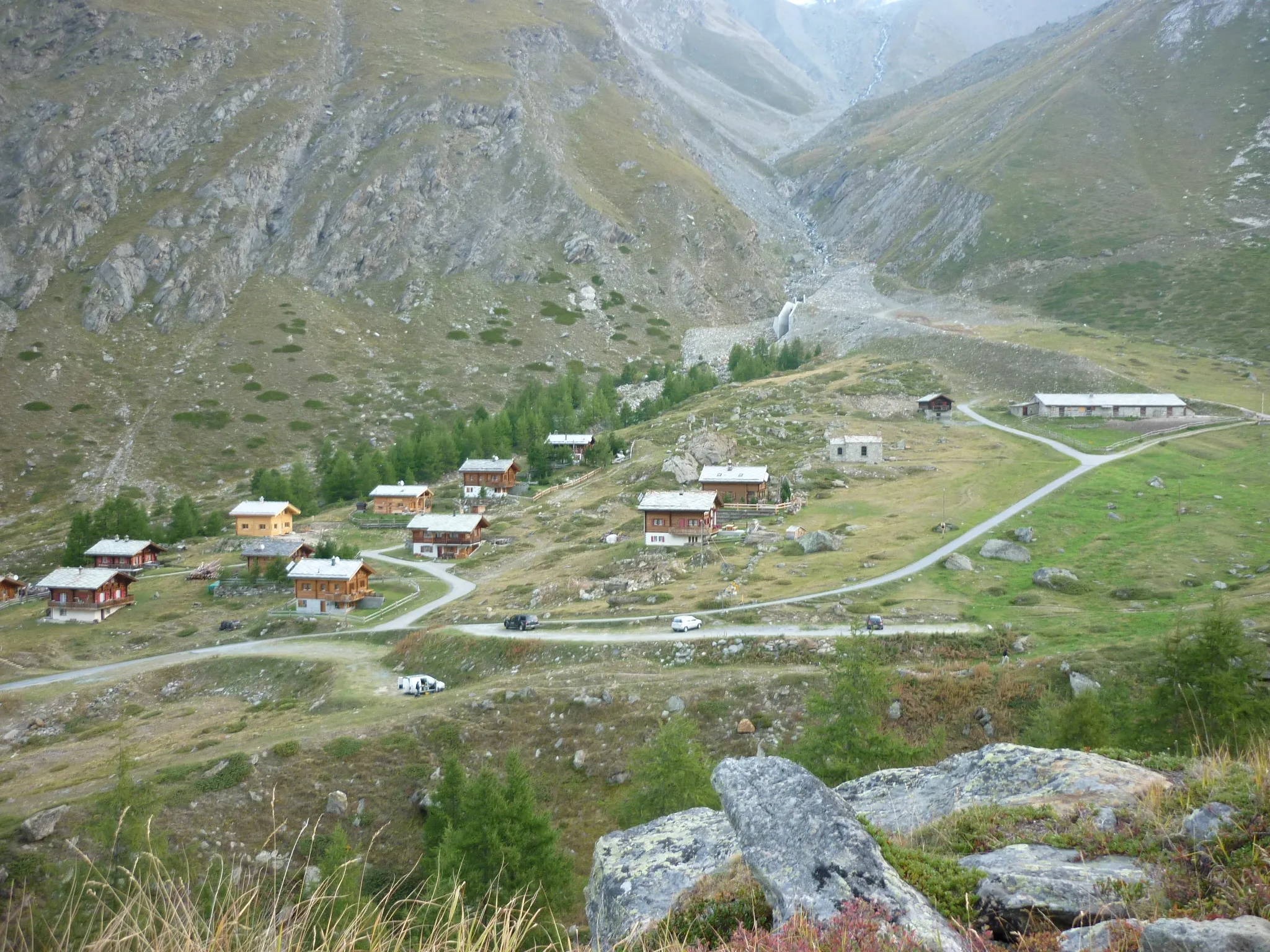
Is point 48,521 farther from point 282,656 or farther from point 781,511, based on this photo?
point 781,511

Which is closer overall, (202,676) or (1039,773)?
(1039,773)

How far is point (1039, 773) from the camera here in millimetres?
12867

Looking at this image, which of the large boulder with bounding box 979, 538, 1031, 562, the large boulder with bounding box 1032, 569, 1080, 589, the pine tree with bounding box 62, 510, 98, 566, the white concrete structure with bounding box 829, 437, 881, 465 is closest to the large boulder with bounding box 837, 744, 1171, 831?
the large boulder with bounding box 1032, 569, 1080, 589

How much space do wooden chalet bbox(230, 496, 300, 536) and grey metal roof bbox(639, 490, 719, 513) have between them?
48.3 meters

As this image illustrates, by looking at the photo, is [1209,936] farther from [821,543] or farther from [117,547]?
[117,547]

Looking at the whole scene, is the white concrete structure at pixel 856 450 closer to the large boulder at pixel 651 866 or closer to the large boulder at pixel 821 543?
the large boulder at pixel 821 543

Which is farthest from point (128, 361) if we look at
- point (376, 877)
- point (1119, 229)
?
point (1119, 229)

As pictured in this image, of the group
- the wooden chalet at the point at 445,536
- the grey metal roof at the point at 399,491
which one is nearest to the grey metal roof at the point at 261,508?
the grey metal roof at the point at 399,491

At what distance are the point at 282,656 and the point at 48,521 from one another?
79786 mm

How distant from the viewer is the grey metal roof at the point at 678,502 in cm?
7375

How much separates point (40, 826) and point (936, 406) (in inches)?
4205

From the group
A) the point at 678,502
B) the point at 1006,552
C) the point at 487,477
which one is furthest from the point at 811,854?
the point at 487,477

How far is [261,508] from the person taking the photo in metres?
96.8

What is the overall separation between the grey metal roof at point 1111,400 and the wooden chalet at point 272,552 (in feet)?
308
